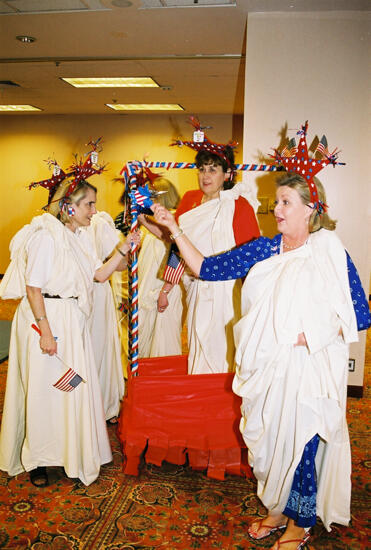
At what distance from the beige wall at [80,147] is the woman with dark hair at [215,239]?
6.01m

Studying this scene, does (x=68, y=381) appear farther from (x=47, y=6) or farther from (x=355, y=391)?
(x=47, y=6)

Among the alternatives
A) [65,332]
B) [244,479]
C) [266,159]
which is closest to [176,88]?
[266,159]

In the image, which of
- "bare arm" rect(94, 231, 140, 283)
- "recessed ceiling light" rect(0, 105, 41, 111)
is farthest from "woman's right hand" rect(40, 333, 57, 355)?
"recessed ceiling light" rect(0, 105, 41, 111)

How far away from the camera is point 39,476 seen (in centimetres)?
272

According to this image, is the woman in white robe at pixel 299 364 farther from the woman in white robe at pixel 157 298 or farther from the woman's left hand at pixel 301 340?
the woman in white robe at pixel 157 298

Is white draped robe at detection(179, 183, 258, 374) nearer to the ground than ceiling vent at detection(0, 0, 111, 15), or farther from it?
nearer to the ground

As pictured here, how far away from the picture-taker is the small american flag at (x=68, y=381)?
261cm

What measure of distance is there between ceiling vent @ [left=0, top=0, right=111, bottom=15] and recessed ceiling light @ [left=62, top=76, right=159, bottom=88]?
226 cm

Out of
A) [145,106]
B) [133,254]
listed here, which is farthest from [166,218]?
[145,106]

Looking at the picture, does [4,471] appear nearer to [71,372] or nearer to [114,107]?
[71,372]

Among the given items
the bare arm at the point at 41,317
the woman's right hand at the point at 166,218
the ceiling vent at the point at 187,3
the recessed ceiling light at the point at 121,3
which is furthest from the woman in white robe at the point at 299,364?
the recessed ceiling light at the point at 121,3

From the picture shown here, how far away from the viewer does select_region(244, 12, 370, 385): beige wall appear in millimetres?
3781

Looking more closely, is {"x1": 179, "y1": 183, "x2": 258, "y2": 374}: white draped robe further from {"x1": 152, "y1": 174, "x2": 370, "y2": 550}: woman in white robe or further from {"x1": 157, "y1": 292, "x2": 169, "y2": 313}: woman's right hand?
{"x1": 152, "y1": 174, "x2": 370, "y2": 550}: woman in white robe

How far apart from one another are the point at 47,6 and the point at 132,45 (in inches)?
44.9
